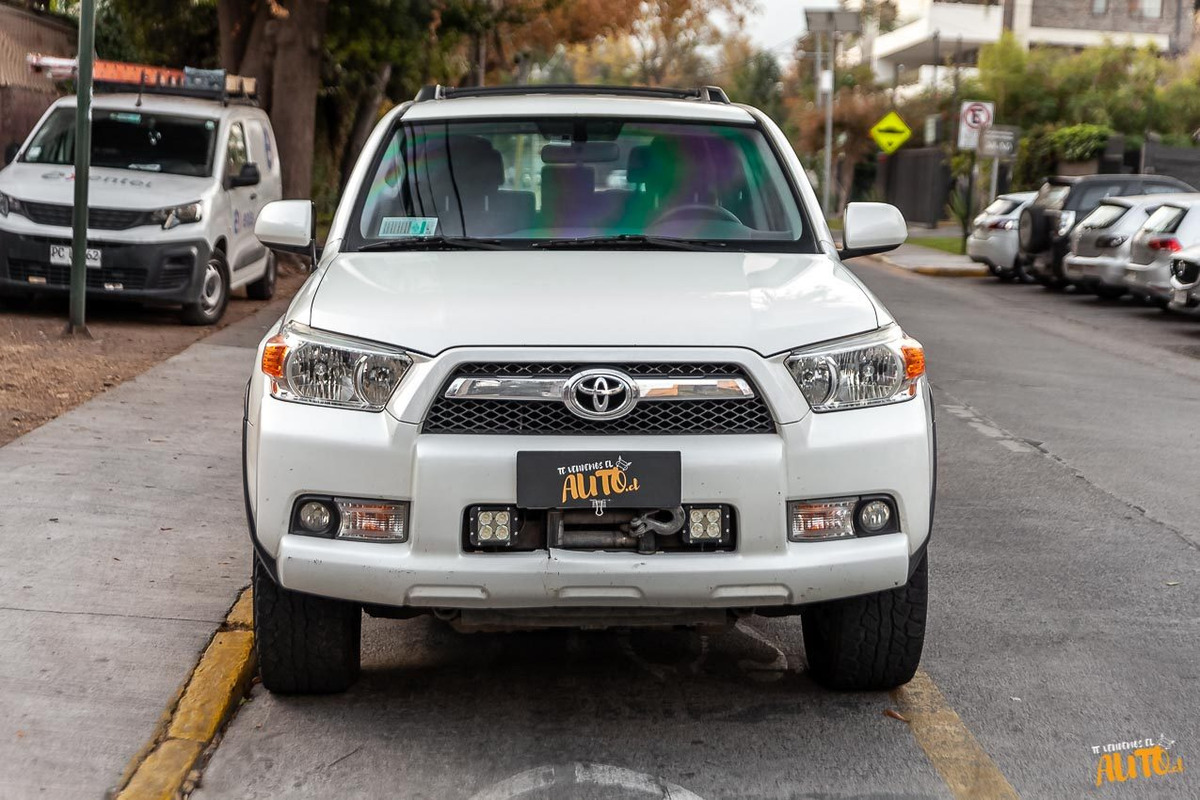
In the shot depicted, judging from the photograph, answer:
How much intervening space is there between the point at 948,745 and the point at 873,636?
1.22 feet

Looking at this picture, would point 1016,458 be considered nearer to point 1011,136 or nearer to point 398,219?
point 398,219

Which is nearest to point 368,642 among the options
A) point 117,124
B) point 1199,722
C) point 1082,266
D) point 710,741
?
point 710,741

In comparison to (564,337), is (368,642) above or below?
below

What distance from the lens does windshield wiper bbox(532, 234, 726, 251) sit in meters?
4.96

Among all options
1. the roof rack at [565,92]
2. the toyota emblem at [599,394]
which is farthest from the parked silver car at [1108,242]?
the toyota emblem at [599,394]

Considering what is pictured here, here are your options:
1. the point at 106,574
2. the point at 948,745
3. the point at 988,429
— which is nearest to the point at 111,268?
the point at 988,429

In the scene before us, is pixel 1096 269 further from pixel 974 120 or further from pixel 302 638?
pixel 302 638

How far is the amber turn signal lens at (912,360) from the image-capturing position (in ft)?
13.8

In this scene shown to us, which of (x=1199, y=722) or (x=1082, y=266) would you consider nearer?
(x=1199, y=722)

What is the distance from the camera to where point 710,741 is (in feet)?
14.0

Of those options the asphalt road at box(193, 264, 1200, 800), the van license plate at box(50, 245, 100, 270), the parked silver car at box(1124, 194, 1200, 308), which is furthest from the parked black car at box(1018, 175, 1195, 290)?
the asphalt road at box(193, 264, 1200, 800)

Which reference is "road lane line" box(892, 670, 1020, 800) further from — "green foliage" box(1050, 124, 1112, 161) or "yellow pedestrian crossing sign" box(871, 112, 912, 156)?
"green foliage" box(1050, 124, 1112, 161)

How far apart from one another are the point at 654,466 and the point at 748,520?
0.91 ft

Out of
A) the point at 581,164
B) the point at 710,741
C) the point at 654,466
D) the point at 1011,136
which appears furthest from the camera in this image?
the point at 1011,136
